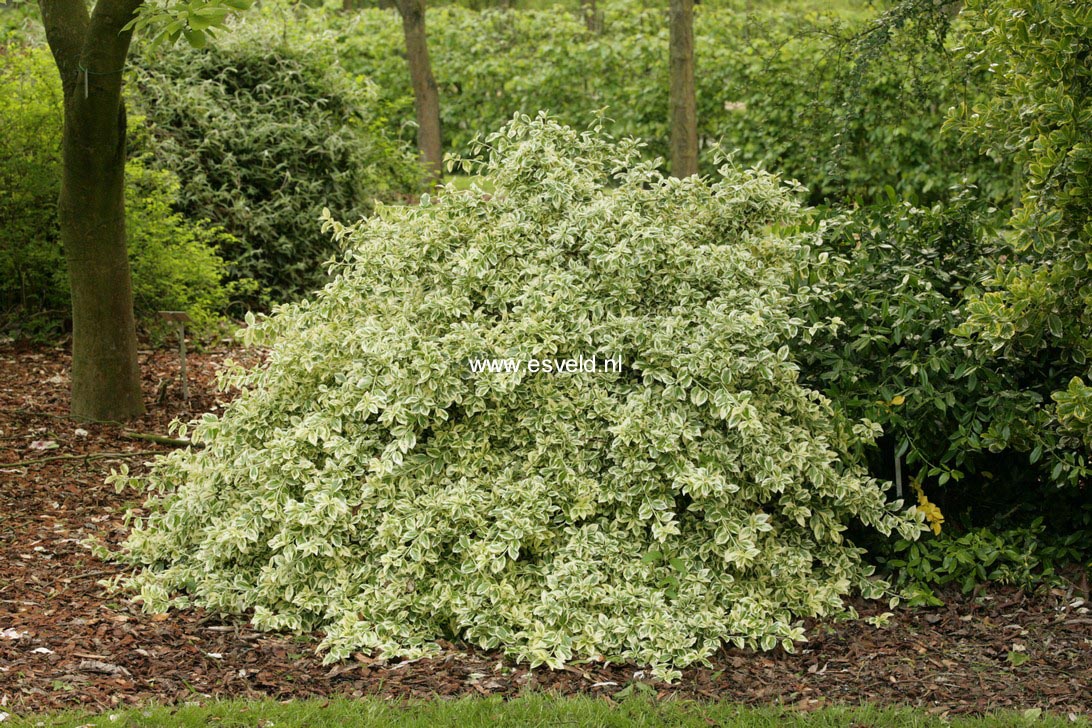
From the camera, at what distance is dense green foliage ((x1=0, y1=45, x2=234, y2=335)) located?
7.22 meters

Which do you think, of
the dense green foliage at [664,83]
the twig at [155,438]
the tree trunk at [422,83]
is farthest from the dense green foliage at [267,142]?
the twig at [155,438]

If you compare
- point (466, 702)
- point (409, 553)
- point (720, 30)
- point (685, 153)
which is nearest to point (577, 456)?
point (409, 553)

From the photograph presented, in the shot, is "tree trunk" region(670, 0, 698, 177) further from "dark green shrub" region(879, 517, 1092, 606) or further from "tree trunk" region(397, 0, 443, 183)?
"dark green shrub" region(879, 517, 1092, 606)

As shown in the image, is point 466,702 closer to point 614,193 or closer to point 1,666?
point 1,666

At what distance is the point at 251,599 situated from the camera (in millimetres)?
4203

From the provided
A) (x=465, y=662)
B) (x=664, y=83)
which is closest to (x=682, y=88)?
(x=664, y=83)

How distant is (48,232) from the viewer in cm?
741

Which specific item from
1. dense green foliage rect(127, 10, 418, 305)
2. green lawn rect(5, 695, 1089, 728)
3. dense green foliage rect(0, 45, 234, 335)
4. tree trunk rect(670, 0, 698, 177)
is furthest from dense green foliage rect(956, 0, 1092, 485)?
dense green foliage rect(127, 10, 418, 305)

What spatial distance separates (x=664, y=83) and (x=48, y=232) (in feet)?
27.9

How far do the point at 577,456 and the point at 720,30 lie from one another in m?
10.8

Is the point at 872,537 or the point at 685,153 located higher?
the point at 685,153

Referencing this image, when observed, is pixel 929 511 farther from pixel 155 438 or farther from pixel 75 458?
pixel 75 458

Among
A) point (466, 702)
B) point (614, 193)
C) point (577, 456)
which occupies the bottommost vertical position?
point (466, 702)

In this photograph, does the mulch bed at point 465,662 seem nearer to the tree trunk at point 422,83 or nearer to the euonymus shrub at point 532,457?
the euonymus shrub at point 532,457
